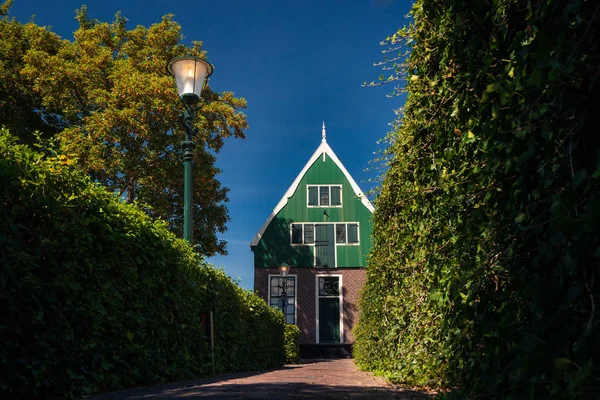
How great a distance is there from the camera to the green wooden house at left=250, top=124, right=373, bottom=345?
85.7 feet

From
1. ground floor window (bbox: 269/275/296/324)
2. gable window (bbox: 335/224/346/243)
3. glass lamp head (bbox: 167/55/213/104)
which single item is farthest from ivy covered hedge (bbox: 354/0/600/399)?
gable window (bbox: 335/224/346/243)

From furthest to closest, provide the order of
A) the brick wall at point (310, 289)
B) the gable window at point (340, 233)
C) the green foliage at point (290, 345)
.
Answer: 1. the gable window at point (340, 233)
2. the brick wall at point (310, 289)
3. the green foliage at point (290, 345)

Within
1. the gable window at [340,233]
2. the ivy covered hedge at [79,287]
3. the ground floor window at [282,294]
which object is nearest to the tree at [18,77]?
the ground floor window at [282,294]

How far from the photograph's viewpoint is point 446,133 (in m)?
3.91

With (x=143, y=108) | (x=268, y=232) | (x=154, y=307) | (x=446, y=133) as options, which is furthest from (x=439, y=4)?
(x=268, y=232)

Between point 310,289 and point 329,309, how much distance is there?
1499 mm

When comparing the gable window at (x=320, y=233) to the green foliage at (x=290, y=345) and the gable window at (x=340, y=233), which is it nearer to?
the gable window at (x=340, y=233)

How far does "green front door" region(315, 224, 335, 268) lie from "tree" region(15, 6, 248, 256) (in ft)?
21.6

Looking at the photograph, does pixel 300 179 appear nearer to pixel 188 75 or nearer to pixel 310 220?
pixel 310 220

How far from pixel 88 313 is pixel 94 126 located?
14.6 m

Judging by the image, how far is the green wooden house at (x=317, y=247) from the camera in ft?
85.7

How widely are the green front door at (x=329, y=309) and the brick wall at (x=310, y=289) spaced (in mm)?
339

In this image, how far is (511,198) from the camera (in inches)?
92.8

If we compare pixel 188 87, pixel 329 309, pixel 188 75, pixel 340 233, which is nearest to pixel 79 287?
pixel 188 87
